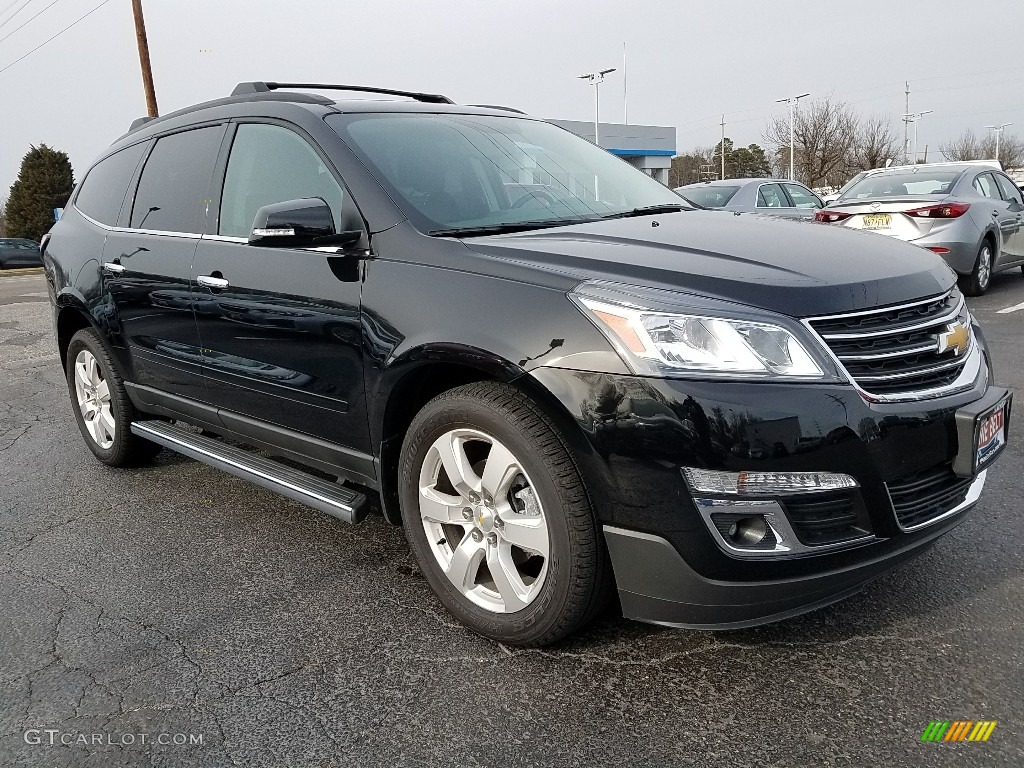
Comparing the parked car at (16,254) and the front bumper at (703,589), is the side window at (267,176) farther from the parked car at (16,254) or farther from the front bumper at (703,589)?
the parked car at (16,254)

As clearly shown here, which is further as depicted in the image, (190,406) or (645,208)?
(190,406)

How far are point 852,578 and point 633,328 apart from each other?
89 cm

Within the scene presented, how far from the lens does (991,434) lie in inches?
100

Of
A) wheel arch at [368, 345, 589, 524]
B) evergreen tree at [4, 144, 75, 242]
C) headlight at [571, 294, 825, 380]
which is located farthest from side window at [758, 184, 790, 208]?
evergreen tree at [4, 144, 75, 242]

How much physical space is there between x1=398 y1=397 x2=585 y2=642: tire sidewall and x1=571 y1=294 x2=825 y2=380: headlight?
0.42m

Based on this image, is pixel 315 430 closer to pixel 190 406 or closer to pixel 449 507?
pixel 449 507

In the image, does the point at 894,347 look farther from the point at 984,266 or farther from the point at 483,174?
the point at 984,266

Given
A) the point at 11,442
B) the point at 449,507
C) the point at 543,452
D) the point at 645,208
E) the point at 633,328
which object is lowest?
the point at 11,442

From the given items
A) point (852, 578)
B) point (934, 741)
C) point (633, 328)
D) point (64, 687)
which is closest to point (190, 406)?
point (64, 687)

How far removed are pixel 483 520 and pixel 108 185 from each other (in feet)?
11.0

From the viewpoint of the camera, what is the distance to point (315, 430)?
3176 millimetres

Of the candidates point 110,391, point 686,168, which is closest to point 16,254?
point 110,391

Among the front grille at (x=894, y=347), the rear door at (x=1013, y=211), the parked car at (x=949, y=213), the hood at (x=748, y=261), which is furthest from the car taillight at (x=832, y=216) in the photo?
the front grille at (x=894, y=347)

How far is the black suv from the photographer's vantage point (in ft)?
7.14
